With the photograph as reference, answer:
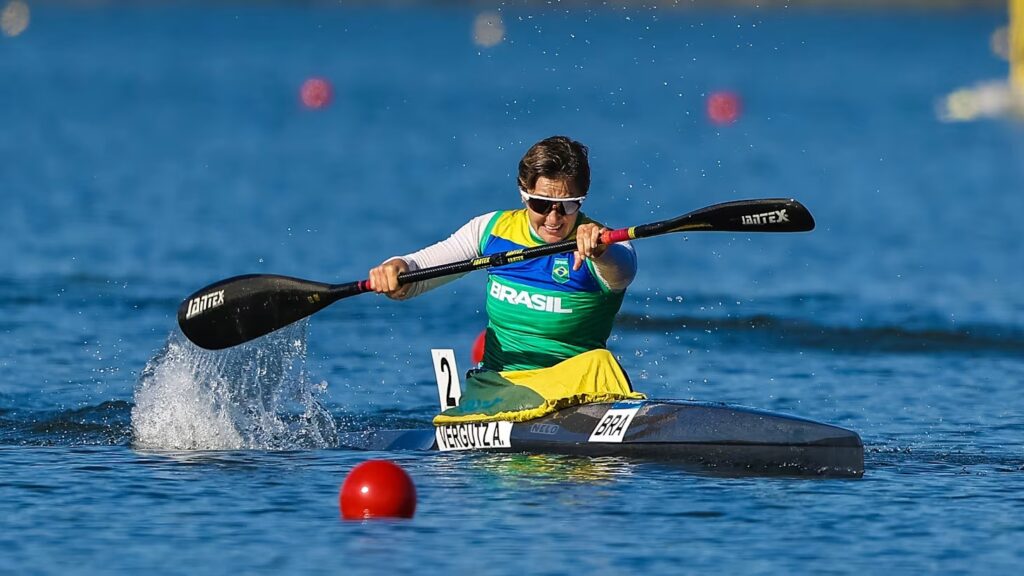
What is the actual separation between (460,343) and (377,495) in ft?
24.5

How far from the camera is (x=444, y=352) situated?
1241cm

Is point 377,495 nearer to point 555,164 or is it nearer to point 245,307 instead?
point 555,164

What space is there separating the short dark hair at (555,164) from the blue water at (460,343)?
1700mm

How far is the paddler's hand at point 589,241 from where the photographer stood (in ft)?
35.2

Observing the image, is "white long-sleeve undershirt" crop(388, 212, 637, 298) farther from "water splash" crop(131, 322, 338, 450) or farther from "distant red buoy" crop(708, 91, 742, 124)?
"distant red buoy" crop(708, 91, 742, 124)

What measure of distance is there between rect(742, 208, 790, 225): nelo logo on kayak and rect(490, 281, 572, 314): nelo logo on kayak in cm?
120

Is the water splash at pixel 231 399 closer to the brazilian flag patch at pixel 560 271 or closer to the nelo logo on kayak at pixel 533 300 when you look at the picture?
the nelo logo on kayak at pixel 533 300

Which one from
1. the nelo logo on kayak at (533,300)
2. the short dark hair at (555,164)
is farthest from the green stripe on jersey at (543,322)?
the short dark hair at (555,164)

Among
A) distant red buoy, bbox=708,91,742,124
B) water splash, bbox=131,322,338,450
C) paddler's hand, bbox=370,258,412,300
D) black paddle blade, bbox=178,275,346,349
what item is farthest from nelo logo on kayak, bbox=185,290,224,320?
distant red buoy, bbox=708,91,742,124

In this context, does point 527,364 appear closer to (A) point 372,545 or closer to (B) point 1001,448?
(A) point 372,545

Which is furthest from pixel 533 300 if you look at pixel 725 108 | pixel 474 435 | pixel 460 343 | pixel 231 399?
pixel 725 108

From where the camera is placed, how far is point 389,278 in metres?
11.3

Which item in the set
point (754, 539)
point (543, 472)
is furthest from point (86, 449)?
point (754, 539)

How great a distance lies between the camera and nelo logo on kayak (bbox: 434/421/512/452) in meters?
11.7
